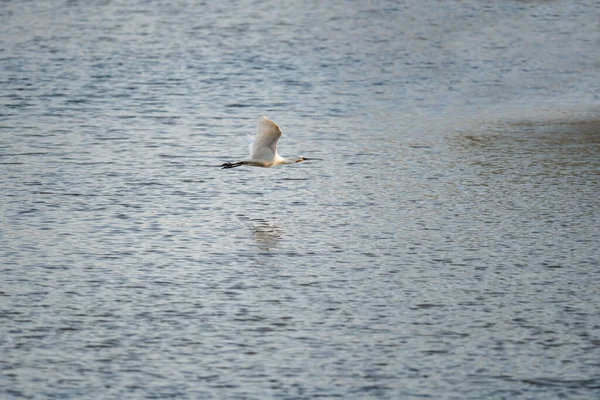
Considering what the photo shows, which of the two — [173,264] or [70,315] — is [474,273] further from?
[70,315]

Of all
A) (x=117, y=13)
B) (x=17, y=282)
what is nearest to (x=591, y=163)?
(x=17, y=282)

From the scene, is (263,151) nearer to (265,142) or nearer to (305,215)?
(265,142)

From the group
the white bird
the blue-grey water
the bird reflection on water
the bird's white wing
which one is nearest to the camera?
the blue-grey water

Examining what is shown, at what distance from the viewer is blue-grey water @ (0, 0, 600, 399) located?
884cm

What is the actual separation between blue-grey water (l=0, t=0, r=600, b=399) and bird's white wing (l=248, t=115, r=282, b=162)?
564mm

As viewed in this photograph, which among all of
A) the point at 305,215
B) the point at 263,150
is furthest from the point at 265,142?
the point at 305,215

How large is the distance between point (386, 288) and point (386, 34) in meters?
14.6

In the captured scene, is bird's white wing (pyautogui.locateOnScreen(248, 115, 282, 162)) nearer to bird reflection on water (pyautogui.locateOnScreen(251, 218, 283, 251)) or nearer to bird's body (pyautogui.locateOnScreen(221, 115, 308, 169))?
bird's body (pyautogui.locateOnScreen(221, 115, 308, 169))

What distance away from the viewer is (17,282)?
1051 cm

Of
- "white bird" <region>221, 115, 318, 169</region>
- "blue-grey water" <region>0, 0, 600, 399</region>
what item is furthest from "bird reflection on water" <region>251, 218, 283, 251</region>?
"white bird" <region>221, 115, 318, 169</region>

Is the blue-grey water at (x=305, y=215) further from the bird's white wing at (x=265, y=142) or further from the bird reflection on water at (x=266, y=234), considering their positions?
the bird's white wing at (x=265, y=142)

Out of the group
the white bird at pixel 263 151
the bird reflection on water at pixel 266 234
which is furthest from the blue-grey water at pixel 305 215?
the white bird at pixel 263 151

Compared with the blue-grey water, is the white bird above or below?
above

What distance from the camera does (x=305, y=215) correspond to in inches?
510
